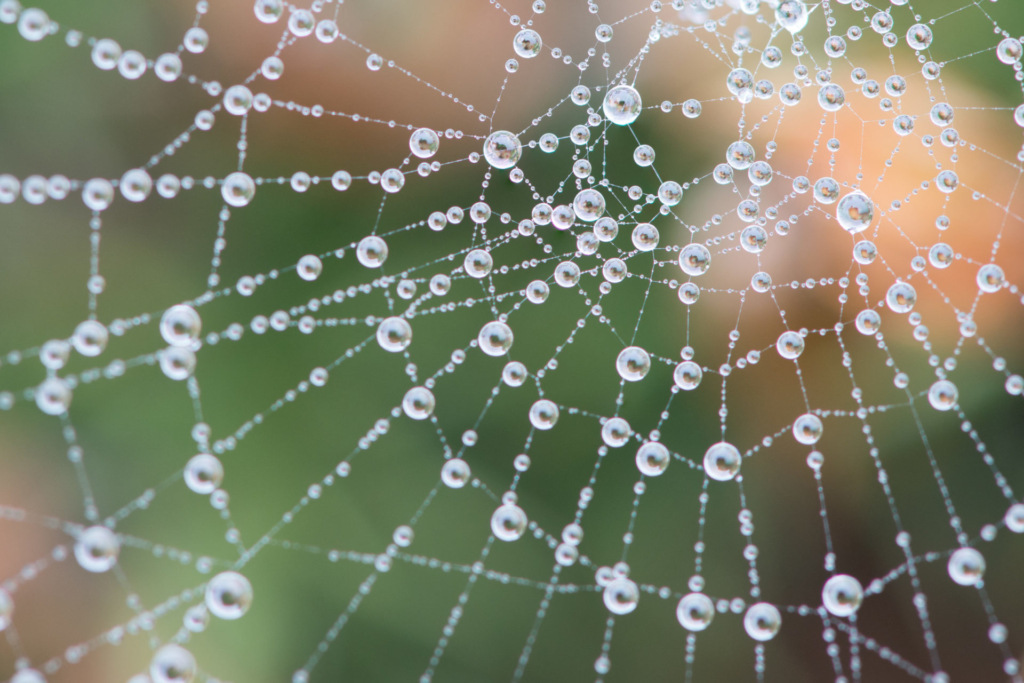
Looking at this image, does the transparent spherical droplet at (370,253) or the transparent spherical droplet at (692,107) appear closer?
the transparent spherical droplet at (370,253)

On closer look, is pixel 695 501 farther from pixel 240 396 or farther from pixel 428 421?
pixel 240 396

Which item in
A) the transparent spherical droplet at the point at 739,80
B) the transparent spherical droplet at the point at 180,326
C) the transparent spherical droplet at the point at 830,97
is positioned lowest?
the transparent spherical droplet at the point at 180,326

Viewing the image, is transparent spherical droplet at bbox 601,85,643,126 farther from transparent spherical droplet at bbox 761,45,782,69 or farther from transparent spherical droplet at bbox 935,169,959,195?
transparent spherical droplet at bbox 935,169,959,195

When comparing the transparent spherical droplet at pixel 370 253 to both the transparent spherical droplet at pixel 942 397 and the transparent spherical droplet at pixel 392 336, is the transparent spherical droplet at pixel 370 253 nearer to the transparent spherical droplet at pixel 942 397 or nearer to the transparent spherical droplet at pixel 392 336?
the transparent spherical droplet at pixel 392 336

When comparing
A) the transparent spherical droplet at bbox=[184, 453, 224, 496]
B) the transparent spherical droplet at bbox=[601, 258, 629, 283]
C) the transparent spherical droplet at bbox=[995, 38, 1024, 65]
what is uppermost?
the transparent spherical droplet at bbox=[995, 38, 1024, 65]

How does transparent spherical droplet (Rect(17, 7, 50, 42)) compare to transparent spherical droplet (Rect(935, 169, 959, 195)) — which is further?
transparent spherical droplet (Rect(935, 169, 959, 195))

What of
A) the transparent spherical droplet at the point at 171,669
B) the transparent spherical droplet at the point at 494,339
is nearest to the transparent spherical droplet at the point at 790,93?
the transparent spherical droplet at the point at 494,339

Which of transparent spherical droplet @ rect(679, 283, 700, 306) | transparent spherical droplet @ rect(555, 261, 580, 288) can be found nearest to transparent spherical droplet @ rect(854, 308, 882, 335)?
transparent spherical droplet @ rect(679, 283, 700, 306)
